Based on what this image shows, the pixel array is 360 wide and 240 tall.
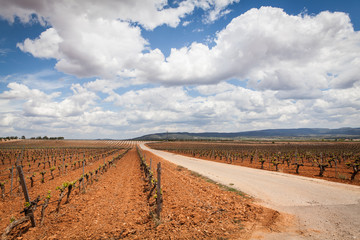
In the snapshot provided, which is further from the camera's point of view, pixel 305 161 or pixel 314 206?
pixel 305 161

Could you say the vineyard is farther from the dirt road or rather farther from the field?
the field

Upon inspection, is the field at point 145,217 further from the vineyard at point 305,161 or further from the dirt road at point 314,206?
the vineyard at point 305,161

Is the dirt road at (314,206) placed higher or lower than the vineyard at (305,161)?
higher

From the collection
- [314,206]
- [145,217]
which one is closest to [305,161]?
[314,206]

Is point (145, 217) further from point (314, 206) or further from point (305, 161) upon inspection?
point (305, 161)

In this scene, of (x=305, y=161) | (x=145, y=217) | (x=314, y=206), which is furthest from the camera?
(x=305, y=161)

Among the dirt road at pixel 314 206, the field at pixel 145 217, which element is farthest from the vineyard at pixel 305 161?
the field at pixel 145 217

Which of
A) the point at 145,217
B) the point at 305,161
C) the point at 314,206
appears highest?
the point at 314,206

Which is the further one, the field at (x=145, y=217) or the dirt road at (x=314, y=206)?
the field at (x=145, y=217)

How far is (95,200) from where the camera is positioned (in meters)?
12.5

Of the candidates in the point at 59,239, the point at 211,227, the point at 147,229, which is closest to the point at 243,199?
the point at 211,227

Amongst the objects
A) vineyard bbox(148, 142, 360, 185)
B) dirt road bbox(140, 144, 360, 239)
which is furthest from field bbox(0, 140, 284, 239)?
vineyard bbox(148, 142, 360, 185)

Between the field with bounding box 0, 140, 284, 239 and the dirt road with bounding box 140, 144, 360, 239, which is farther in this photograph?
the field with bounding box 0, 140, 284, 239

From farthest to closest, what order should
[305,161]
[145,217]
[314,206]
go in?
[305,161] < [314,206] < [145,217]
